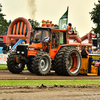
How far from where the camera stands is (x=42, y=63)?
14516 mm

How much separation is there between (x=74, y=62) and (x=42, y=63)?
2379 millimetres

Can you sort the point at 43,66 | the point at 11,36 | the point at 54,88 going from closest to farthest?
the point at 54,88 → the point at 43,66 → the point at 11,36

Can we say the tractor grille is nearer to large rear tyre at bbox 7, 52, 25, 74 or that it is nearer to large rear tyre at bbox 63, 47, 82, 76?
large rear tyre at bbox 7, 52, 25, 74

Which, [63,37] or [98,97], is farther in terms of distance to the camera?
[63,37]

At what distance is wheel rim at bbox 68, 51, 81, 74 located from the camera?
15.9 meters

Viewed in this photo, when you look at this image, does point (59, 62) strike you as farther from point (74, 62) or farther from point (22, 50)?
point (22, 50)

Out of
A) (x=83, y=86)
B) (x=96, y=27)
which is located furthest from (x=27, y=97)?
(x=96, y=27)

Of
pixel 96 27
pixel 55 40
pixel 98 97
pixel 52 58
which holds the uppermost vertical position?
pixel 96 27

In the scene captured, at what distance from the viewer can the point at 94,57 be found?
16.6m

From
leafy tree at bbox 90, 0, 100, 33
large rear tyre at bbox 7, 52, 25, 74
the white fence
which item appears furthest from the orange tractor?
leafy tree at bbox 90, 0, 100, 33

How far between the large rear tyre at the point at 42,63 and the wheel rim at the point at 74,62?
6.11 ft

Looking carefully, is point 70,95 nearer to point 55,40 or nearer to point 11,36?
point 55,40

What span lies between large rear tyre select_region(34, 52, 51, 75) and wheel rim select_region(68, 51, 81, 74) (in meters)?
1.86

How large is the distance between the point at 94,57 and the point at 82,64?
908 mm
